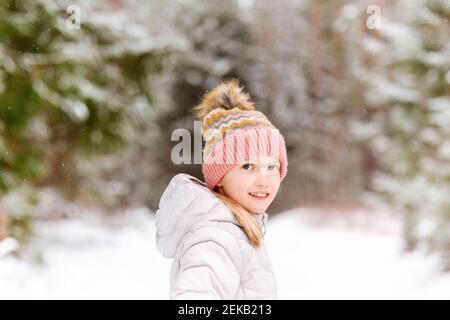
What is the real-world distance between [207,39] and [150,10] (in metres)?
1.23

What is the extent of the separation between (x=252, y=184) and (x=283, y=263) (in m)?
7.87

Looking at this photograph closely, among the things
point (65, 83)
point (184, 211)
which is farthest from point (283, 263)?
point (184, 211)

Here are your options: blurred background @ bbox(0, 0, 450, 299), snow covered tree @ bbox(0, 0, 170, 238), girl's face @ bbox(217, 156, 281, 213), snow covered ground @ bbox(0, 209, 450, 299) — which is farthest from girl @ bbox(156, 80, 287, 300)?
snow covered ground @ bbox(0, 209, 450, 299)

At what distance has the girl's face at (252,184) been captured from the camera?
5.15 ft

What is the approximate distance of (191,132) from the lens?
11023mm

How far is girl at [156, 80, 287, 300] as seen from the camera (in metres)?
1.30

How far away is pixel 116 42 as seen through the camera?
620cm

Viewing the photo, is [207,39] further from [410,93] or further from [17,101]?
[17,101]

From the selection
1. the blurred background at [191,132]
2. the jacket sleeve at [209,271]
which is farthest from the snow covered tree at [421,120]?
the jacket sleeve at [209,271]

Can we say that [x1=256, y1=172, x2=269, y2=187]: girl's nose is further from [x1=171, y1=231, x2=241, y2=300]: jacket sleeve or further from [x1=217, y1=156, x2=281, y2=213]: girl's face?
[x1=171, y1=231, x2=241, y2=300]: jacket sleeve

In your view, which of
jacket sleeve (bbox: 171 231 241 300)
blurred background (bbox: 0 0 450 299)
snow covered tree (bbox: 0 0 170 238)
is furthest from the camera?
blurred background (bbox: 0 0 450 299)

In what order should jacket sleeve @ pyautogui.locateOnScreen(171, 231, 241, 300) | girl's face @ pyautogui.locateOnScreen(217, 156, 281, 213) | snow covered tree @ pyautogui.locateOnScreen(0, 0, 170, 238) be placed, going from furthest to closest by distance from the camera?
snow covered tree @ pyautogui.locateOnScreen(0, 0, 170, 238) → girl's face @ pyautogui.locateOnScreen(217, 156, 281, 213) → jacket sleeve @ pyautogui.locateOnScreen(171, 231, 241, 300)

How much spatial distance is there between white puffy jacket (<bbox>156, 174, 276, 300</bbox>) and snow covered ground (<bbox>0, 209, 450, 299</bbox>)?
11.0 ft

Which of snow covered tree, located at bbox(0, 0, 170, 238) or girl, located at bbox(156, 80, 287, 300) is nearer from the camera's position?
girl, located at bbox(156, 80, 287, 300)
